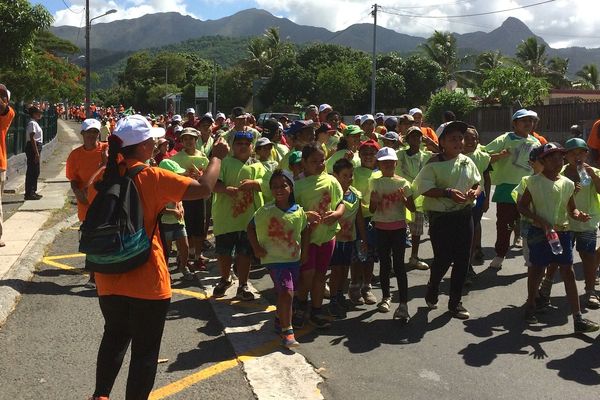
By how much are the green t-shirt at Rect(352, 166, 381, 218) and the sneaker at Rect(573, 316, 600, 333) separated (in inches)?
78.3

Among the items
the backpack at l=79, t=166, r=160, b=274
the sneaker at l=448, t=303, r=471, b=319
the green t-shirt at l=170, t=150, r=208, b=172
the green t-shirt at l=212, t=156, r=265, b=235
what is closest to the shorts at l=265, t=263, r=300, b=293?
the green t-shirt at l=212, t=156, r=265, b=235

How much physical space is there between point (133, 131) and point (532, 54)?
6921cm

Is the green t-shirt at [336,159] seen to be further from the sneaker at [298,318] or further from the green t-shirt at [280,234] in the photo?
the sneaker at [298,318]

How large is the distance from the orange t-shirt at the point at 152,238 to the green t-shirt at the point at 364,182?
2.88 meters

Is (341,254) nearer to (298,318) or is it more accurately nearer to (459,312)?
(298,318)

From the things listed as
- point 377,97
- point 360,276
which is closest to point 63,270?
point 360,276

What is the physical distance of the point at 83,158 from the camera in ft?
20.2

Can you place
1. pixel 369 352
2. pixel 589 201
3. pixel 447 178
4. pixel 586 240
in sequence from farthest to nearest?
pixel 589 201, pixel 586 240, pixel 447 178, pixel 369 352

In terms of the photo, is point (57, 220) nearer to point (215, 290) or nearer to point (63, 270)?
point (63, 270)

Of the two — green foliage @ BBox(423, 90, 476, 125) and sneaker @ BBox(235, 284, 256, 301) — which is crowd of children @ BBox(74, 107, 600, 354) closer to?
sneaker @ BBox(235, 284, 256, 301)

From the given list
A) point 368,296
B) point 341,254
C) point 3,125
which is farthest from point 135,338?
point 3,125

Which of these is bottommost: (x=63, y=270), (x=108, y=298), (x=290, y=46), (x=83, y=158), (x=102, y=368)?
(x=63, y=270)

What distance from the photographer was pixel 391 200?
5602mm

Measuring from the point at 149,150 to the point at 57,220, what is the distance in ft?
25.0
